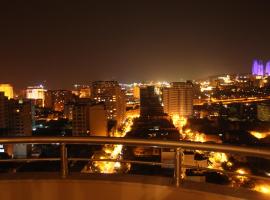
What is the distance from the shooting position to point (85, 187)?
2.96 meters

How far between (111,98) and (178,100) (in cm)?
822

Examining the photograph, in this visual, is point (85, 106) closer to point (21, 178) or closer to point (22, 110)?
point (22, 110)

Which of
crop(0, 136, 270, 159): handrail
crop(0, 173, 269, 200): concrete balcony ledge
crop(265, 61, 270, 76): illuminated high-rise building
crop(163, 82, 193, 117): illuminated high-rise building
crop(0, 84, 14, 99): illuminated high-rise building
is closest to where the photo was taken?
crop(0, 136, 270, 159): handrail

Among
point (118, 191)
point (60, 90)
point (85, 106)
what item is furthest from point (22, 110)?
point (118, 191)

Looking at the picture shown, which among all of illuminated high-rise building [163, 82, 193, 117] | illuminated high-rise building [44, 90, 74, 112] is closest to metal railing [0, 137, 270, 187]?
illuminated high-rise building [163, 82, 193, 117]

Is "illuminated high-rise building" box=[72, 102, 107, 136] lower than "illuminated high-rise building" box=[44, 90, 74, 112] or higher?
lower

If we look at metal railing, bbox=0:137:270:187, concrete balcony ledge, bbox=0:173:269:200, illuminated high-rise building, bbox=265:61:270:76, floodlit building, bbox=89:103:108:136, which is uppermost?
illuminated high-rise building, bbox=265:61:270:76

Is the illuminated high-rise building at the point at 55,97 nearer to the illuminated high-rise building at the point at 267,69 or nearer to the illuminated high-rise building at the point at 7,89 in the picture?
the illuminated high-rise building at the point at 7,89

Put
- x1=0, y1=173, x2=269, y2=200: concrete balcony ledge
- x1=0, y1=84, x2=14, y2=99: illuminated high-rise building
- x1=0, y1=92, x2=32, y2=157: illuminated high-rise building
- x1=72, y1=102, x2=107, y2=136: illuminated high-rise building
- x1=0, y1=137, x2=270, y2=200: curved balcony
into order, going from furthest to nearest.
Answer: x1=0, y1=84, x2=14, y2=99: illuminated high-rise building
x1=0, y1=92, x2=32, y2=157: illuminated high-rise building
x1=72, y1=102, x2=107, y2=136: illuminated high-rise building
x1=0, y1=173, x2=269, y2=200: concrete balcony ledge
x1=0, y1=137, x2=270, y2=200: curved balcony

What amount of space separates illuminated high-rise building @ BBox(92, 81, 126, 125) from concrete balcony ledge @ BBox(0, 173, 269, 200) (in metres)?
39.4

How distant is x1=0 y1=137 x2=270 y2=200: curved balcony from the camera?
2596 millimetres

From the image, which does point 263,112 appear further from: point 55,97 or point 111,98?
point 55,97

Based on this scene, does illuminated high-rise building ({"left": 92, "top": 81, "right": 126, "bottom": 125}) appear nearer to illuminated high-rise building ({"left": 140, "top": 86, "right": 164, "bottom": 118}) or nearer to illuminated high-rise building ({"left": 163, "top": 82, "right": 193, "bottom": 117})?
illuminated high-rise building ({"left": 140, "top": 86, "right": 164, "bottom": 118})

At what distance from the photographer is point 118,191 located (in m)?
2.88
